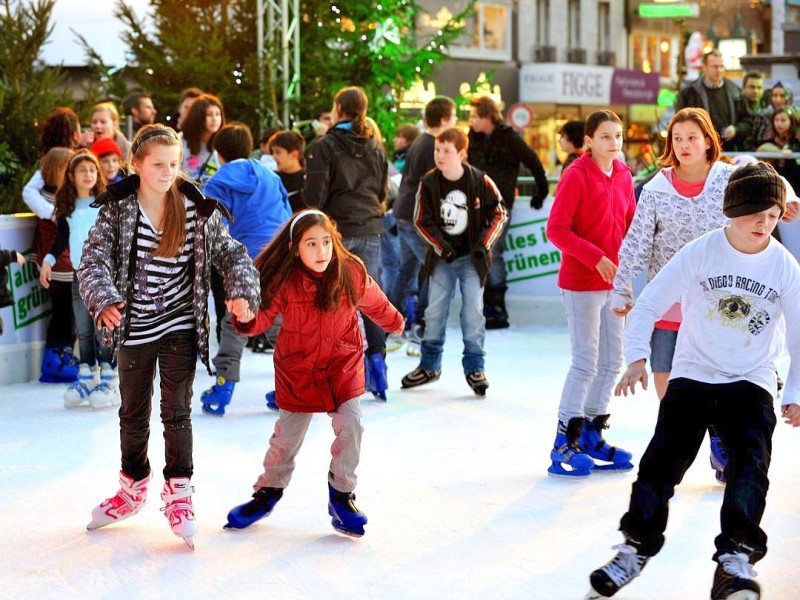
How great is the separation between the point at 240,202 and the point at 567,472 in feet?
8.51

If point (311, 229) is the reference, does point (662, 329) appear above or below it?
below

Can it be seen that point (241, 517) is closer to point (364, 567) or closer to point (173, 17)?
point (364, 567)

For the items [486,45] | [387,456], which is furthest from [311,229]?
[486,45]

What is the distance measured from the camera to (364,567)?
13.9 ft

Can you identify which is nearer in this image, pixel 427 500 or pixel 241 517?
pixel 241 517

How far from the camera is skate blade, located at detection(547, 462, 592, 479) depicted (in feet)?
18.3

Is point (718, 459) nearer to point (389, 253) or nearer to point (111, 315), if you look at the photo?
point (111, 315)

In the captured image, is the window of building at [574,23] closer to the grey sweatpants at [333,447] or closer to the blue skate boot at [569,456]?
the blue skate boot at [569,456]

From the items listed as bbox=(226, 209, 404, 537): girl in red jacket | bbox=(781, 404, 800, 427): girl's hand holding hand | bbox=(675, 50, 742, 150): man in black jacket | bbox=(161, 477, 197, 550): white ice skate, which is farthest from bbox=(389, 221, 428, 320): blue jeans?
bbox=(781, 404, 800, 427): girl's hand holding hand

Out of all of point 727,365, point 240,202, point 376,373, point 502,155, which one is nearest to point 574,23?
point 502,155

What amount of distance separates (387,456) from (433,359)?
1.98 m

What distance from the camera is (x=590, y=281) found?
5.59 m

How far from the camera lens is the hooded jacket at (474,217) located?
7.51 m

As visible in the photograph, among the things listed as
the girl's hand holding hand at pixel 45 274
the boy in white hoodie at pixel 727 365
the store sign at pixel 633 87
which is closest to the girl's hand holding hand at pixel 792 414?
the boy in white hoodie at pixel 727 365
